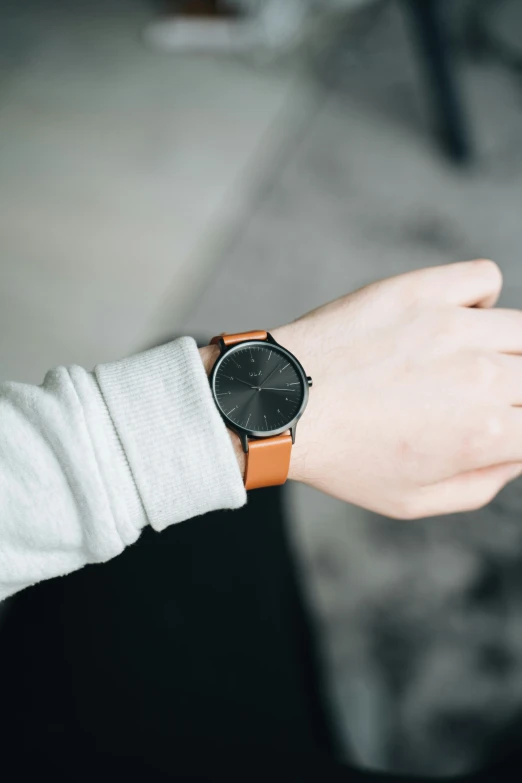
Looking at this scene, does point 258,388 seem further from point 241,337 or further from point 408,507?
point 408,507

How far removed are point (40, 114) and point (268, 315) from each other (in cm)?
133

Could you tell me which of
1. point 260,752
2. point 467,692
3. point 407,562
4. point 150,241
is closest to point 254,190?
point 150,241

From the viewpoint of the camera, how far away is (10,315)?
2049 mm

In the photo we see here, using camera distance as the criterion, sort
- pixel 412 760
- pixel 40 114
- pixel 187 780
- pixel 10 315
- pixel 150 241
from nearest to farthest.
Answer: pixel 187 780 → pixel 412 760 → pixel 10 315 → pixel 150 241 → pixel 40 114

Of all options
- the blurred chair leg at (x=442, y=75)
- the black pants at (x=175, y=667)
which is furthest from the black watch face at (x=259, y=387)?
the blurred chair leg at (x=442, y=75)

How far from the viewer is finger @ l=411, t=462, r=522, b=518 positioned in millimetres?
883

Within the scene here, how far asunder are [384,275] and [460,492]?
1335mm

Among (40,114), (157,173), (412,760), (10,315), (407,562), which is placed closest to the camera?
(412,760)

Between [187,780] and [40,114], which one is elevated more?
[40,114]

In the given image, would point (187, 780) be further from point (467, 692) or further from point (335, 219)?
point (335, 219)

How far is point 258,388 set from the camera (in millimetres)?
832

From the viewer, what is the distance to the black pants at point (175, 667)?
34.4 inches

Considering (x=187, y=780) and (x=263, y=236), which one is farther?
(x=263, y=236)

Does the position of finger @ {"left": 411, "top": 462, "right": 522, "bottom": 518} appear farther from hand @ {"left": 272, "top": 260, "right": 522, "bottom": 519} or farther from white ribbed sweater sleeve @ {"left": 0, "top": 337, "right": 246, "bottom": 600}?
white ribbed sweater sleeve @ {"left": 0, "top": 337, "right": 246, "bottom": 600}
